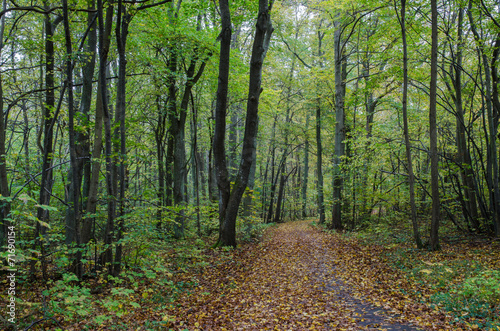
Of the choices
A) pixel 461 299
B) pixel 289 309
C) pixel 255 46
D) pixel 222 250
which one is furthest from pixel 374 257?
pixel 255 46

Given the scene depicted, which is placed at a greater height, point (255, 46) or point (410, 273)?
point (255, 46)

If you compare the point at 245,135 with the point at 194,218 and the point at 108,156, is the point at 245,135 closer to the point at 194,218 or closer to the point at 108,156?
the point at 108,156

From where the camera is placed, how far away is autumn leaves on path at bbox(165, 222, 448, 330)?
422 centimetres

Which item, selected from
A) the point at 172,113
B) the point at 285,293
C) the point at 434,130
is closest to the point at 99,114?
the point at 172,113

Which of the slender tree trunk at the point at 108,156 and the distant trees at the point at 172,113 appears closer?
the slender tree trunk at the point at 108,156

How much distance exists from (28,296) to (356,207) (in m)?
13.9

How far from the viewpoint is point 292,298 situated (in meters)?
5.34

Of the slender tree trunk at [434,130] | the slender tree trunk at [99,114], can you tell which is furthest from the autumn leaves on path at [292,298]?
the slender tree trunk at [99,114]

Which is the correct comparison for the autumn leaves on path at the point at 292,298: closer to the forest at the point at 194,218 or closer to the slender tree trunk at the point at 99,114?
the forest at the point at 194,218

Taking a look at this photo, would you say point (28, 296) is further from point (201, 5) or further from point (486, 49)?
point (486, 49)

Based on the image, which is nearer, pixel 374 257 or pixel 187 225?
pixel 374 257

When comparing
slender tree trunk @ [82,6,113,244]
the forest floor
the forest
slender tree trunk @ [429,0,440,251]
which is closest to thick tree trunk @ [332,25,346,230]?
the forest

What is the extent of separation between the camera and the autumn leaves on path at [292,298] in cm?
422

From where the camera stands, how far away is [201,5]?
363 inches
